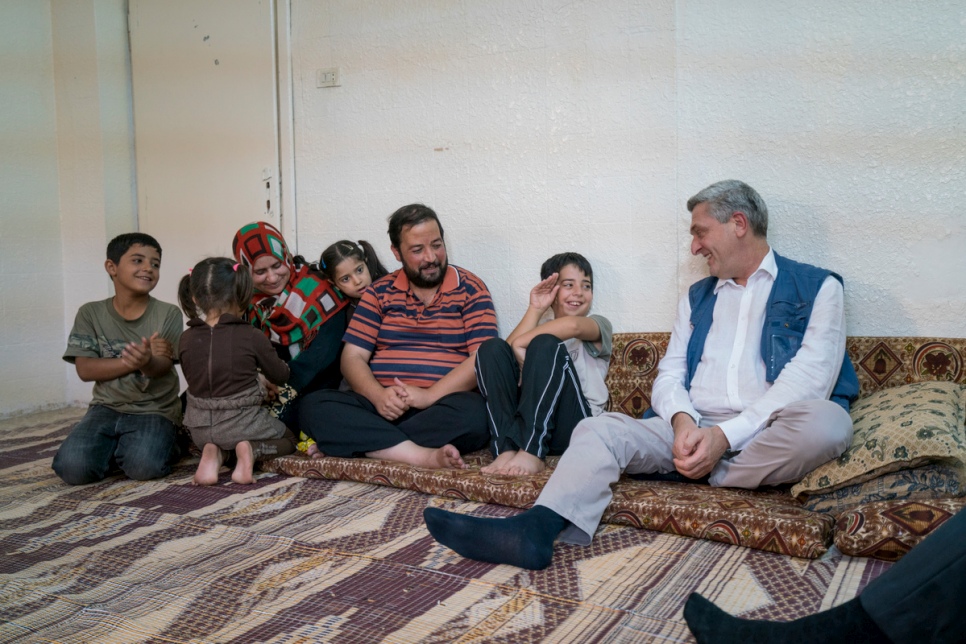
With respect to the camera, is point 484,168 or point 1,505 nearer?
point 1,505

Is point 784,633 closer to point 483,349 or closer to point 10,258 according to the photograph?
point 483,349

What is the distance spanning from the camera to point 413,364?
346cm

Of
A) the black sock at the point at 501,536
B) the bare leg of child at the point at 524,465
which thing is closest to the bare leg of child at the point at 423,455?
the bare leg of child at the point at 524,465

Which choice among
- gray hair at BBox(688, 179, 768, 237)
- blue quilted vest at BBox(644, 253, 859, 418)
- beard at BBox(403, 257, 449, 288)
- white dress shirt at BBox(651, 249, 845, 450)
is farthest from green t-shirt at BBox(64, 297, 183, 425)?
blue quilted vest at BBox(644, 253, 859, 418)

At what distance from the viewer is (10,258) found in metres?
4.86

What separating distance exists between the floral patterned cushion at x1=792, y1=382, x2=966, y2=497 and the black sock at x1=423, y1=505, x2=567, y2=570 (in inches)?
33.4

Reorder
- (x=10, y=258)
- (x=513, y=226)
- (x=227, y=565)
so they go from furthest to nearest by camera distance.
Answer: (x=10, y=258)
(x=513, y=226)
(x=227, y=565)

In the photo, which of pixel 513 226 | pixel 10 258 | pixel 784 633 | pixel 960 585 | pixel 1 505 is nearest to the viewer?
pixel 960 585

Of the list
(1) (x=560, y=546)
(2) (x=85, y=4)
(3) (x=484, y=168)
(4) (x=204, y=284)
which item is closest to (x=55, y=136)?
(2) (x=85, y=4)

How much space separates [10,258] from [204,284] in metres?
2.51

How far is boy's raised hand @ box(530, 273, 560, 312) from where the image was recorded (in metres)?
3.39

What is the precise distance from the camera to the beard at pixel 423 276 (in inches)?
134

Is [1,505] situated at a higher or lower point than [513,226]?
lower

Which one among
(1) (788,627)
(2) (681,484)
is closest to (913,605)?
(1) (788,627)
